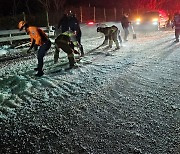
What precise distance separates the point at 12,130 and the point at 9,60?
23.2ft

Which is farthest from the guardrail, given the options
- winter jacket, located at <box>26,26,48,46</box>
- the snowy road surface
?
winter jacket, located at <box>26,26,48,46</box>

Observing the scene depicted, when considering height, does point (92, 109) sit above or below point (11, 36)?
below

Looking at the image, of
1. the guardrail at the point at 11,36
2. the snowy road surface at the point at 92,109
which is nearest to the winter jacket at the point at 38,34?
the snowy road surface at the point at 92,109

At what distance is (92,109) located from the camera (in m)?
5.73

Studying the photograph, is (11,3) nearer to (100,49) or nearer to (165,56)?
(100,49)

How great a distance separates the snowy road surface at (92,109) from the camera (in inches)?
174

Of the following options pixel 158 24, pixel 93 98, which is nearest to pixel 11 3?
pixel 158 24

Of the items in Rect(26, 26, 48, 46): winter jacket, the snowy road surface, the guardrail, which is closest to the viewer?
the snowy road surface

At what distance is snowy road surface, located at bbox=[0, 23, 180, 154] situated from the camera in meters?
4.41

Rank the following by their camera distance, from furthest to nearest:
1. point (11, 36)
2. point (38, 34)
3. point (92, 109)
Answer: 1. point (11, 36)
2. point (38, 34)
3. point (92, 109)

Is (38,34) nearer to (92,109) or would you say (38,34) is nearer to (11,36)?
(92,109)

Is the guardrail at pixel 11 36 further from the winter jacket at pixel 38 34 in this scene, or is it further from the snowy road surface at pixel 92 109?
the winter jacket at pixel 38 34

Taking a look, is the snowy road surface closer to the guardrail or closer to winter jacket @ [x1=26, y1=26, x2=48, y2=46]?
winter jacket @ [x1=26, y1=26, x2=48, y2=46]

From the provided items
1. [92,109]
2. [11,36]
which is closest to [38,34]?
[92,109]
